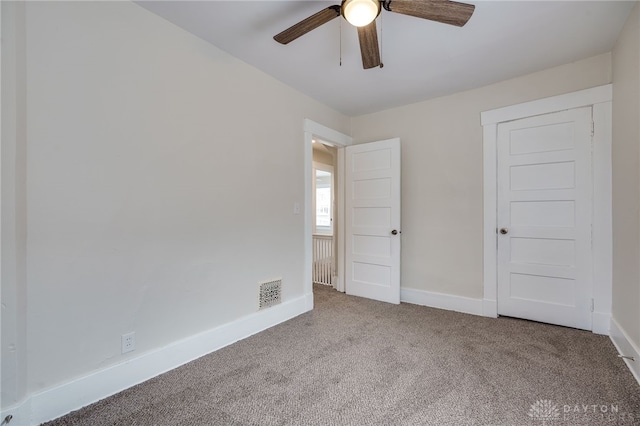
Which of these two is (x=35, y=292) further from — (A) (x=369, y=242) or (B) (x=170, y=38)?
(A) (x=369, y=242)

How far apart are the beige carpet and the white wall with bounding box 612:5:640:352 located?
38cm

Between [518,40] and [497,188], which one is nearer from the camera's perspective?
[518,40]

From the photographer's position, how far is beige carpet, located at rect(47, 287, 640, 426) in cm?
148

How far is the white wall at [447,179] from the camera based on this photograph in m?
2.96

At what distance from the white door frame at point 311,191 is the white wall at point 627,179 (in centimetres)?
259

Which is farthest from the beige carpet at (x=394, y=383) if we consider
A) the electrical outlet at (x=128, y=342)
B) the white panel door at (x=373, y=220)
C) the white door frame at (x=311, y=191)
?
the white panel door at (x=373, y=220)

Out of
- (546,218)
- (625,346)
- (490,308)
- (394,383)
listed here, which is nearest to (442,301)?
(490,308)

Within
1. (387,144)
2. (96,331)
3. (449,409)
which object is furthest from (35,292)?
(387,144)

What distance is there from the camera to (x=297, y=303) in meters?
3.02

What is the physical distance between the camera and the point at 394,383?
5.79 feet

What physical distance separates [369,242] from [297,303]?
1218 millimetres

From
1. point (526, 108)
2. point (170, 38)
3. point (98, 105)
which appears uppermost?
point (170, 38)

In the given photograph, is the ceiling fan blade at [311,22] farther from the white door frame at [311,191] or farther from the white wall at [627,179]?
the white wall at [627,179]

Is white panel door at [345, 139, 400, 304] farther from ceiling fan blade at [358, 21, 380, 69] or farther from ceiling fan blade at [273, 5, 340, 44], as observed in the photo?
ceiling fan blade at [273, 5, 340, 44]
